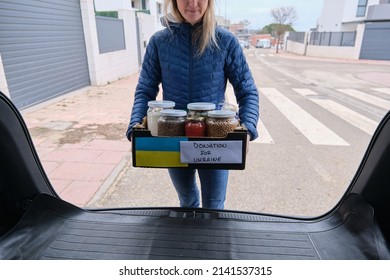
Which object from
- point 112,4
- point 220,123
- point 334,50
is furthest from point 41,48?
point 334,50

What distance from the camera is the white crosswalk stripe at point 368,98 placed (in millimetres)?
7445

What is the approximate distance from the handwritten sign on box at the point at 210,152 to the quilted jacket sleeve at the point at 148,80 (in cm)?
42

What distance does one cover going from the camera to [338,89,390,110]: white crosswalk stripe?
7.44 metres

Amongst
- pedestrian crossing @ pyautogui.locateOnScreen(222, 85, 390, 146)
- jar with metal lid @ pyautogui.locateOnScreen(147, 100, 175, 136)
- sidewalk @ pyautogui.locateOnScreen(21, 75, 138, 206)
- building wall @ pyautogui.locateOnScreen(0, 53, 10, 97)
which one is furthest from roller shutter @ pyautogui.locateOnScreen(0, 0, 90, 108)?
jar with metal lid @ pyautogui.locateOnScreen(147, 100, 175, 136)

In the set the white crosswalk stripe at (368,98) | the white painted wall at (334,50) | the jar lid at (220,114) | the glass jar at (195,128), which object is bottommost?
the white crosswalk stripe at (368,98)

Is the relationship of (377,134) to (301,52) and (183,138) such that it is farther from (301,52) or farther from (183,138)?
(301,52)

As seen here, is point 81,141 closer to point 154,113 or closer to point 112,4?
point 154,113

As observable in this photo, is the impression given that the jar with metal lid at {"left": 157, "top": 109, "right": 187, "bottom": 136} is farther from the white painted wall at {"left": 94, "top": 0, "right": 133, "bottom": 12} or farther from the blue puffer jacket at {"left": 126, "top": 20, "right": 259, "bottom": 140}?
the white painted wall at {"left": 94, "top": 0, "right": 133, "bottom": 12}

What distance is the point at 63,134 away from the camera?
15.7ft

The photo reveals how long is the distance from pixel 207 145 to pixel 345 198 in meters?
0.81

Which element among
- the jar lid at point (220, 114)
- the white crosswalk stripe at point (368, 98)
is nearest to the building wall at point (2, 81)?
the jar lid at point (220, 114)

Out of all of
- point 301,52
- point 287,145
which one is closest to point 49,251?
point 287,145

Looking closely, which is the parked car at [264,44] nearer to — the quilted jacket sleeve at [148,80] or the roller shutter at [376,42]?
the roller shutter at [376,42]

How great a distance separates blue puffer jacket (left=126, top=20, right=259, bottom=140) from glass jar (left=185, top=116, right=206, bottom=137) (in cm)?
28
